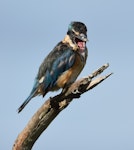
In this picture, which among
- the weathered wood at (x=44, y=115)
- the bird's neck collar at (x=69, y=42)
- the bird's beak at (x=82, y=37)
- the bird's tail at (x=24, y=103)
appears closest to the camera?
the weathered wood at (x=44, y=115)

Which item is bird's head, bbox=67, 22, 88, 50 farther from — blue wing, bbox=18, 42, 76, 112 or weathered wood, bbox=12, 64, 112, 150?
weathered wood, bbox=12, 64, 112, 150

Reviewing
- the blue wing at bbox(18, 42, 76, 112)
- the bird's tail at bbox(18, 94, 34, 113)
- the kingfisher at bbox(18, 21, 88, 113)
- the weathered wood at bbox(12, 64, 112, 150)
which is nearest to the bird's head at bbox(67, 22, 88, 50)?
the kingfisher at bbox(18, 21, 88, 113)

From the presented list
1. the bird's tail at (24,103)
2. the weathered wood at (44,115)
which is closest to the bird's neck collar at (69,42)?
the bird's tail at (24,103)

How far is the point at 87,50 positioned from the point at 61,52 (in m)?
0.49

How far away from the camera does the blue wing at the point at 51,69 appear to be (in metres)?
10.4

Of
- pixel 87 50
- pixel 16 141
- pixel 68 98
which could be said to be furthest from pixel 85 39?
pixel 16 141

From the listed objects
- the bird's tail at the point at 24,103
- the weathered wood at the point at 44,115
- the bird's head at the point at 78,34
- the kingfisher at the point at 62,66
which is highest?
the bird's head at the point at 78,34

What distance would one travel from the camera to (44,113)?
8641 mm

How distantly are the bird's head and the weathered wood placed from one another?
2.03 m

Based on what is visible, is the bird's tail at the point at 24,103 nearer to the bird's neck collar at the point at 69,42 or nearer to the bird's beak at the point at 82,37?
the bird's neck collar at the point at 69,42

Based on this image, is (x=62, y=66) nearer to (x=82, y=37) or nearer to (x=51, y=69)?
(x=51, y=69)

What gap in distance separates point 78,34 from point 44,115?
2587 millimetres

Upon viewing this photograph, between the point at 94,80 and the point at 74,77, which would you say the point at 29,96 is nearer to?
the point at 74,77

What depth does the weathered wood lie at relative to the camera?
8.42 meters
